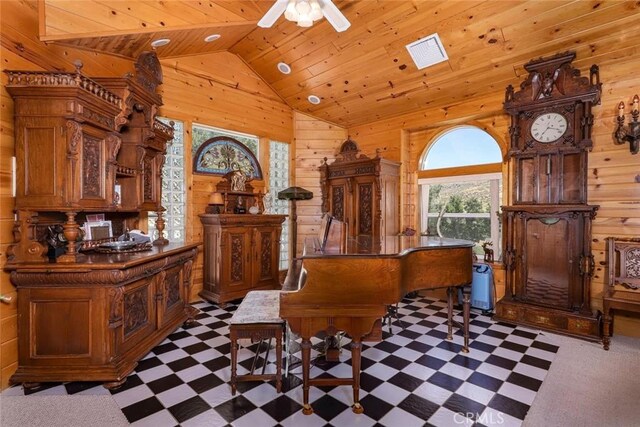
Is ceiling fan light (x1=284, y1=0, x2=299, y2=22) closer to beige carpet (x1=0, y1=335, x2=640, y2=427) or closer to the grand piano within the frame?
the grand piano

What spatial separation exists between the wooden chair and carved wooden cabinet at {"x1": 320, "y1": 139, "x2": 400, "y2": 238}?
2.51 meters

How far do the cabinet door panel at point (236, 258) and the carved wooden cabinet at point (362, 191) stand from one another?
4.77ft

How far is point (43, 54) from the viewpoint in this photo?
2572 mm

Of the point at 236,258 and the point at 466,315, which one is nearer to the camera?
the point at 466,315

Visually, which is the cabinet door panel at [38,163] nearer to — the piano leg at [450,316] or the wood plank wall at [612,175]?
the piano leg at [450,316]

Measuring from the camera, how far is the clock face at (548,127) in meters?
3.52

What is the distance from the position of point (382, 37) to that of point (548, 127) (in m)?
2.16

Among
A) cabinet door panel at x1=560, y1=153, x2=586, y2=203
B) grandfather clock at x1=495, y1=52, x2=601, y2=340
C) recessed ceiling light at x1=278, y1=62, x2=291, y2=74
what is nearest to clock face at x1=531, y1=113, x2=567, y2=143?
grandfather clock at x1=495, y1=52, x2=601, y2=340

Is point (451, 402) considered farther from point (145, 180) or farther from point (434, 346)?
point (145, 180)

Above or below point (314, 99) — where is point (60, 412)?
below

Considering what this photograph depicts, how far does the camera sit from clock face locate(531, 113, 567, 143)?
3518 mm

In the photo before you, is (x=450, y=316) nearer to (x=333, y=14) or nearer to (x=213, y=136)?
(x=333, y=14)

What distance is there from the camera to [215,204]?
4418 millimetres

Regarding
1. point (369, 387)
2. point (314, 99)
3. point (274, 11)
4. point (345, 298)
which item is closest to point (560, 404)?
point (369, 387)
